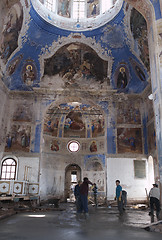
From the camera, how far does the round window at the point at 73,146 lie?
23.9m

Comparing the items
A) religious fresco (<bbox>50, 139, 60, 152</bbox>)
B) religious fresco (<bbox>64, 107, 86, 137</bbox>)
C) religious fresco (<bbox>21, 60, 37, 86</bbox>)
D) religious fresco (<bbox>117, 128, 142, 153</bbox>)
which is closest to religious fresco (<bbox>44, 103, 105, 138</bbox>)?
religious fresco (<bbox>64, 107, 86, 137</bbox>)

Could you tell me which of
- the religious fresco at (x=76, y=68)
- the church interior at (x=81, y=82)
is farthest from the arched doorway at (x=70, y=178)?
the religious fresco at (x=76, y=68)

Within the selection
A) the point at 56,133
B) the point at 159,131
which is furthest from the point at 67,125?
the point at 159,131

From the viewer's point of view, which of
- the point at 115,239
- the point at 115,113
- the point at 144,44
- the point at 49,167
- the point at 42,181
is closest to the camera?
the point at 115,239

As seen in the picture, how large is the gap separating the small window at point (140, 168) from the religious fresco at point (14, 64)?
12149mm

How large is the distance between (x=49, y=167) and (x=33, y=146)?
18.5ft

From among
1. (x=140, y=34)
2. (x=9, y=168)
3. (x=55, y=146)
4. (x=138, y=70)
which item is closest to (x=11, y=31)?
(x=140, y=34)

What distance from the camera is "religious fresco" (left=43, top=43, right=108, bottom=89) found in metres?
17.5

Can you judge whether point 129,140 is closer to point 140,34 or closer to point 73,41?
point 140,34

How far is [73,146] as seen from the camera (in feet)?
78.7

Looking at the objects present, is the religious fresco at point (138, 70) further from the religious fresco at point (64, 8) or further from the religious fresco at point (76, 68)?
the religious fresco at point (64, 8)

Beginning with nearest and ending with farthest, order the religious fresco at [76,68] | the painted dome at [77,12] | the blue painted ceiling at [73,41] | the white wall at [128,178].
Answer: the blue painted ceiling at [73,41] < the painted dome at [77,12] < the white wall at [128,178] < the religious fresco at [76,68]

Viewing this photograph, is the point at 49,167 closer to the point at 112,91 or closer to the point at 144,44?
the point at 112,91

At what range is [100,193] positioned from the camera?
21.0m
